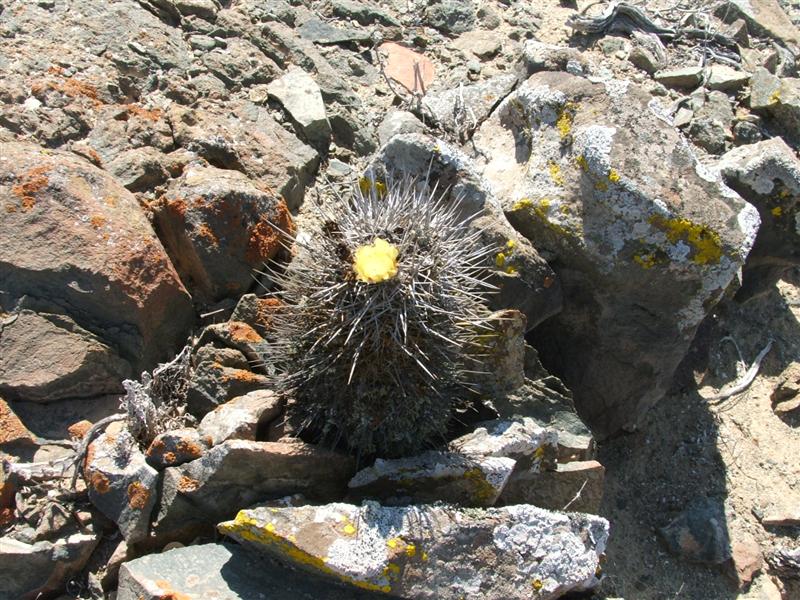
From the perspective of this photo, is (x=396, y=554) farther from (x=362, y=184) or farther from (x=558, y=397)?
(x=362, y=184)

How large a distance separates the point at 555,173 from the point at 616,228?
1.61ft

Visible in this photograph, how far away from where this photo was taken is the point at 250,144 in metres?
5.18

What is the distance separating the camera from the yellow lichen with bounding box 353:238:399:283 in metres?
3.06

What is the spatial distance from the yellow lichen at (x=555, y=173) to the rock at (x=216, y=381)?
Result: 2.04 metres

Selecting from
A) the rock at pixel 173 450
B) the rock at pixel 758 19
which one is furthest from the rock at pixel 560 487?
the rock at pixel 758 19

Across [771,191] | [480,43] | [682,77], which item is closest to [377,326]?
[771,191]

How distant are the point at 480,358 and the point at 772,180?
2567mm

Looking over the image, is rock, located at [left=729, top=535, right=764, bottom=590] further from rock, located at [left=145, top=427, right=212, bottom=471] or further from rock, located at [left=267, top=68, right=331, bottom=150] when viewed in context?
rock, located at [left=267, top=68, right=331, bottom=150]

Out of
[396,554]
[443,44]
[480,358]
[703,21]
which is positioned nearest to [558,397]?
[480,358]

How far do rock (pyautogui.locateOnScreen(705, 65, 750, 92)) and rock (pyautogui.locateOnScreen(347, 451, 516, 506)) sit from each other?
4.38 m

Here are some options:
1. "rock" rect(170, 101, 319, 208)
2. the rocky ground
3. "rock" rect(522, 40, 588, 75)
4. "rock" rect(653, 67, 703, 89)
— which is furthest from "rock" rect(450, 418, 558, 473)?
"rock" rect(653, 67, 703, 89)

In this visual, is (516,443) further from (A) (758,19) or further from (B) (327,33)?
(A) (758,19)

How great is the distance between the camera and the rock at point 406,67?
248 inches

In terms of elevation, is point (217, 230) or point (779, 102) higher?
point (779, 102)
